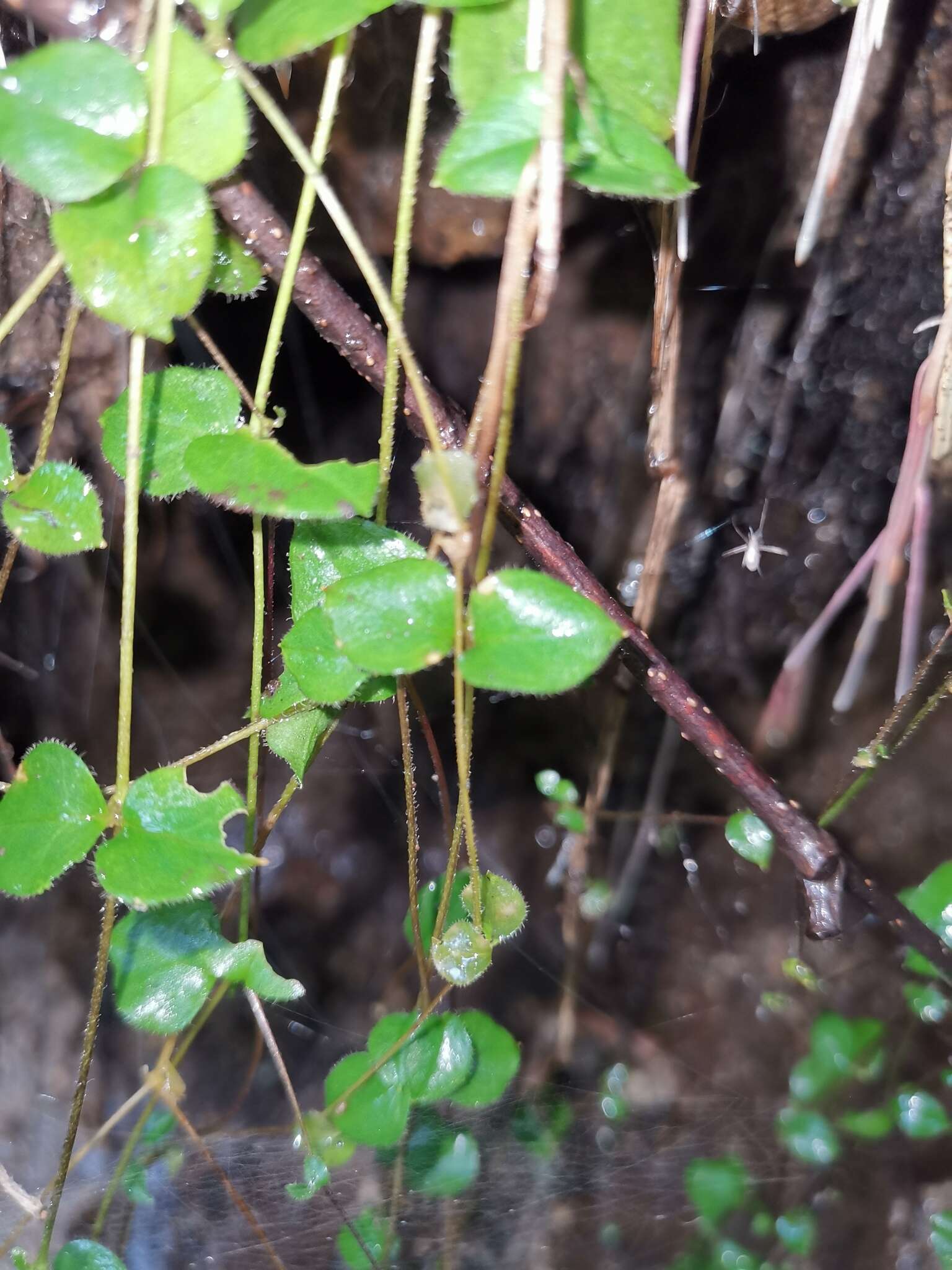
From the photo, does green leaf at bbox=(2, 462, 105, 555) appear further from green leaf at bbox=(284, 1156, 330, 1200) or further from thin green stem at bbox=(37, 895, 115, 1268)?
green leaf at bbox=(284, 1156, 330, 1200)

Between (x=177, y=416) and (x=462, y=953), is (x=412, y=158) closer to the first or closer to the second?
(x=177, y=416)

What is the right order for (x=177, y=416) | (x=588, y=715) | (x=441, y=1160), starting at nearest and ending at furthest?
(x=177, y=416)
(x=441, y=1160)
(x=588, y=715)

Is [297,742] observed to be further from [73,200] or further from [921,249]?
[921,249]

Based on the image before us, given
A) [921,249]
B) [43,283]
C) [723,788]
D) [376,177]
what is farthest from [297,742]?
[723,788]

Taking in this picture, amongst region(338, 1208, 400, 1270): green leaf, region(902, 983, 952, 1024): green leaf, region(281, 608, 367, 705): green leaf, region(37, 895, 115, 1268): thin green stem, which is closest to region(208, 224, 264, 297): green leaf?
region(281, 608, 367, 705): green leaf

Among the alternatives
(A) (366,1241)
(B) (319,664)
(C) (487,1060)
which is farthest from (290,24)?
(A) (366,1241)

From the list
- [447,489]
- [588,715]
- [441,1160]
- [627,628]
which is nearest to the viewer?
[447,489]

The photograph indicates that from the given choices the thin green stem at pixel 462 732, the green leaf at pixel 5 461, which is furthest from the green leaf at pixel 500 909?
the green leaf at pixel 5 461
